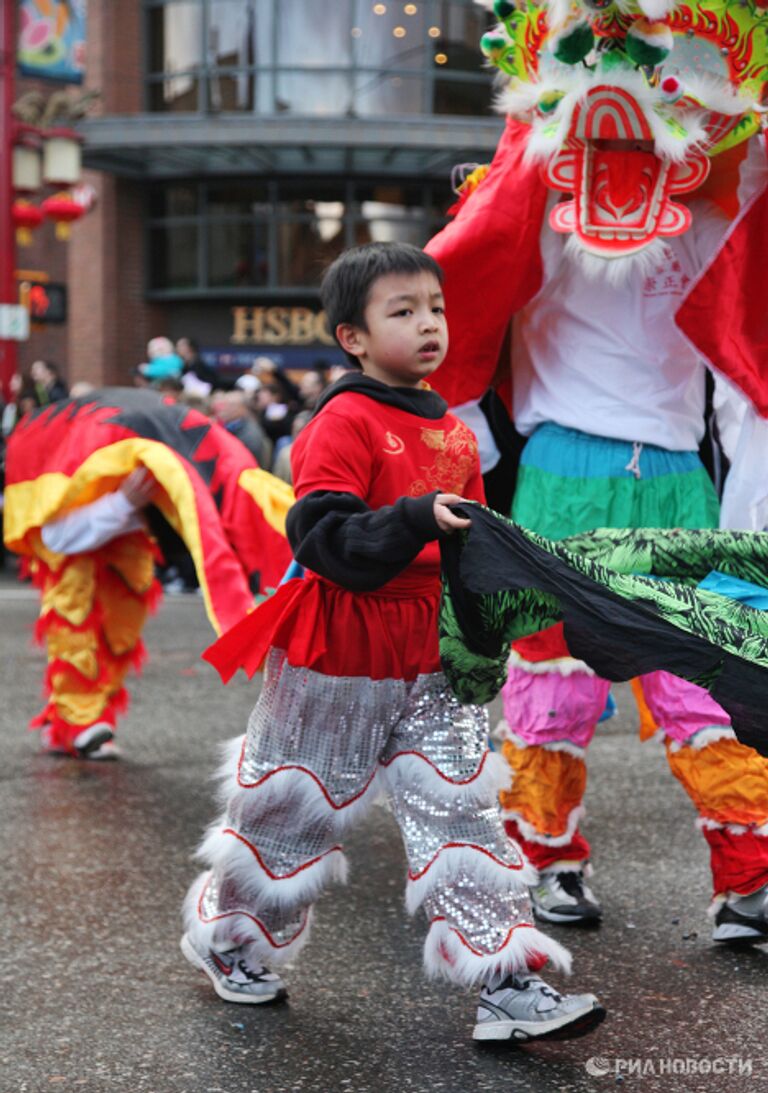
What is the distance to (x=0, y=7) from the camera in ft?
47.6

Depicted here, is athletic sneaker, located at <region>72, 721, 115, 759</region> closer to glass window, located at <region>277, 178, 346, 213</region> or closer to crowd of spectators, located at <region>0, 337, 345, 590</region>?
crowd of spectators, located at <region>0, 337, 345, 590</region>

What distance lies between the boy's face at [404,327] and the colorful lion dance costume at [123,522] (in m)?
1.67

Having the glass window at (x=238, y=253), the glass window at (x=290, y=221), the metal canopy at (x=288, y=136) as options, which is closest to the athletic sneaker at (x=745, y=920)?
the metal canopy at (x=288, y=136)

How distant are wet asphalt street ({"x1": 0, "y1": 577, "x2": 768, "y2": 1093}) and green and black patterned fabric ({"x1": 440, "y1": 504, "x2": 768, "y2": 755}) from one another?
0.68 metres

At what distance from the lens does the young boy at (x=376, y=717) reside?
9.09 feet

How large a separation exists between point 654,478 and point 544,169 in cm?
75

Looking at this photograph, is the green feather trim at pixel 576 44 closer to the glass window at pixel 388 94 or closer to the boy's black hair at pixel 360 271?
the boy's black hair at pixel 360 271

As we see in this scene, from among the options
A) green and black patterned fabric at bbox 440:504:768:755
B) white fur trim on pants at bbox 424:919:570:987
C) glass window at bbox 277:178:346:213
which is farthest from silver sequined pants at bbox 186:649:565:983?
glass window at bbox 277:178:346:213

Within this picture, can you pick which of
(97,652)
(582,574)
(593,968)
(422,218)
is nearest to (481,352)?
(582,574)

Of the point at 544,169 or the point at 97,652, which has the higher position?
the point at 544,169

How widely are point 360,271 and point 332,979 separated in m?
1.47

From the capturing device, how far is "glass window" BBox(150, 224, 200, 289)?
2050 centimetres

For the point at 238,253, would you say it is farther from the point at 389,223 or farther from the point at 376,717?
the point at 376,717

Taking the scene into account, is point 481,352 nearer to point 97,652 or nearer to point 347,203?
point 97,652
